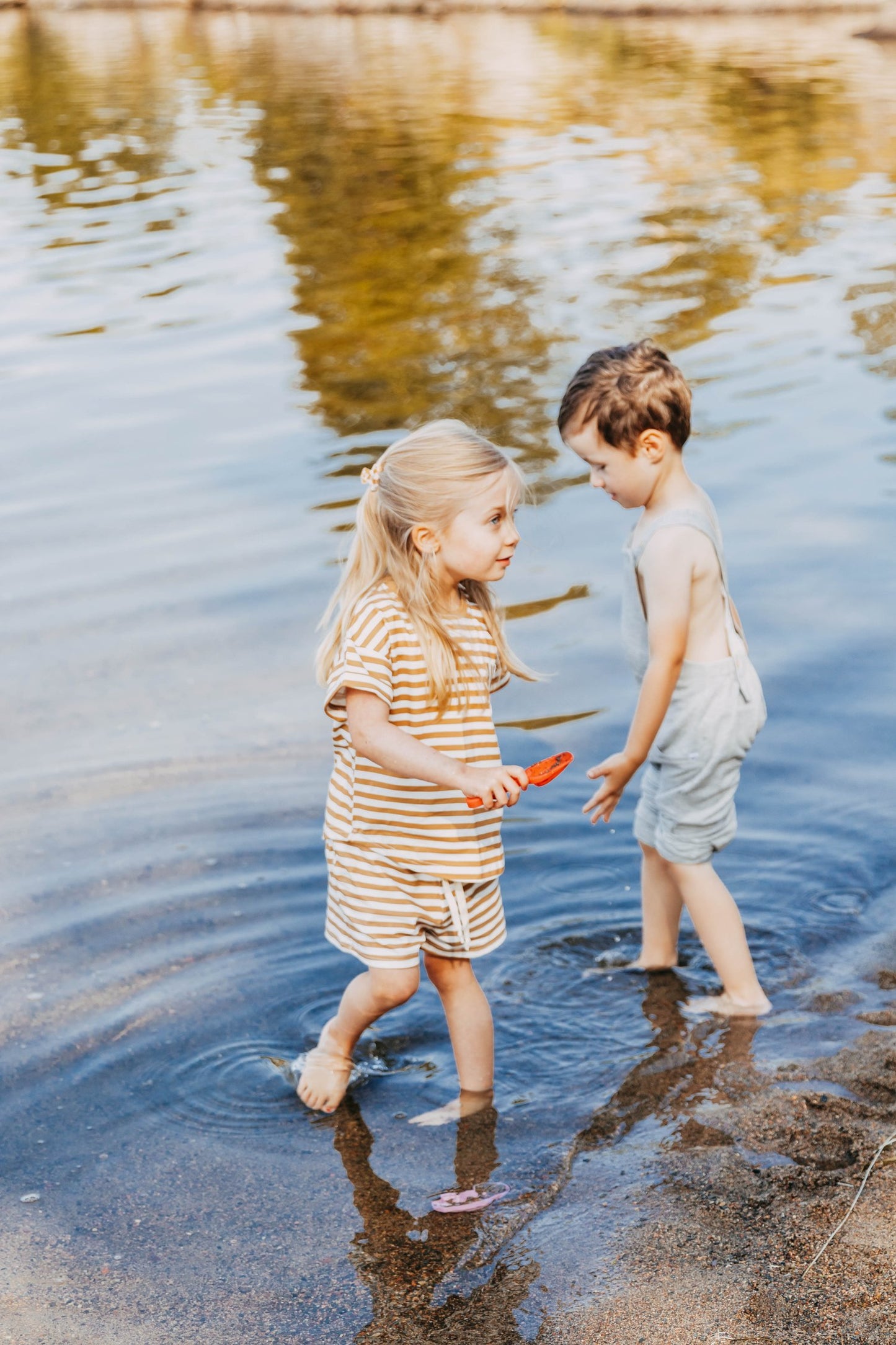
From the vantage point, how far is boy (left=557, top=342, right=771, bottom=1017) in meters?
3.35

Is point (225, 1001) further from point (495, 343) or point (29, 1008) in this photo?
point (495, 343)

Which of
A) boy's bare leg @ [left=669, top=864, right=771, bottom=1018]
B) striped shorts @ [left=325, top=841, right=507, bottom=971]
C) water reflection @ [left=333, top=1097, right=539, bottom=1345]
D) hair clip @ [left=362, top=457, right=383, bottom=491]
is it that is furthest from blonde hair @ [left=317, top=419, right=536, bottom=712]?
water reflection @ [left=333, top=1097, right=539, bottom=1345]

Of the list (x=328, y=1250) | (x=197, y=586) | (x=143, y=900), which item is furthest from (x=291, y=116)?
(x=328, y=1250)

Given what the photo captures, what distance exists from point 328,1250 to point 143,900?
1.62 metres

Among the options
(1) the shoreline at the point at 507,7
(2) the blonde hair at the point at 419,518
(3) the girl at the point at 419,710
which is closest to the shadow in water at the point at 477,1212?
(3) the girl at the point at 419,710

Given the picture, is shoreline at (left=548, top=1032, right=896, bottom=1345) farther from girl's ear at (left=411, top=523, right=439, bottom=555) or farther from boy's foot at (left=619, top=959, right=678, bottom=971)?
girl's ear at (left=411, top=523, right=439, bottom=555)

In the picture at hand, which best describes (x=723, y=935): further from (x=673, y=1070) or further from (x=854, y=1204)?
(x=854, y=1204)

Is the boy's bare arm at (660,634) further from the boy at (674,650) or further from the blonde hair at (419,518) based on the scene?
the blonde hair at (419,518)

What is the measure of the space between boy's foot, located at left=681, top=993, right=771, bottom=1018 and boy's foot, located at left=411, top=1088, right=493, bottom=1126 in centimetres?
63

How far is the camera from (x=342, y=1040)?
133 inches

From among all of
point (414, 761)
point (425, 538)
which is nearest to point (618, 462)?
point (425, 538)

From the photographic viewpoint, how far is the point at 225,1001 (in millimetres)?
3785

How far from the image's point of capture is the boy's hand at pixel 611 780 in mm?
3354

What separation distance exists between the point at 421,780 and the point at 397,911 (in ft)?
1.04
